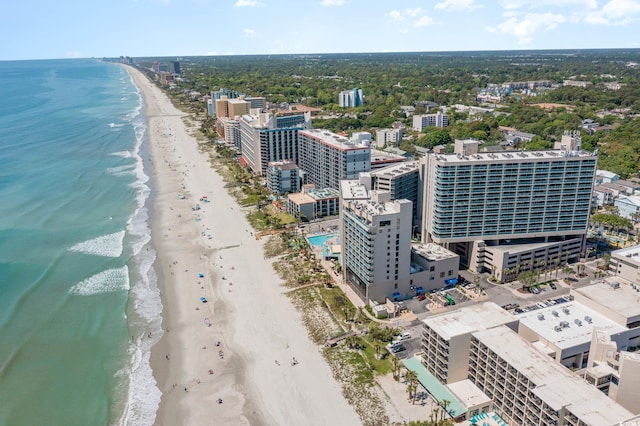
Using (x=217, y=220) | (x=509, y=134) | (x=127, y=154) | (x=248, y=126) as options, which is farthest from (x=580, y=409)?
(x=127, y=154)

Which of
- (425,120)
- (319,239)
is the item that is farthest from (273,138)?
(425,120)

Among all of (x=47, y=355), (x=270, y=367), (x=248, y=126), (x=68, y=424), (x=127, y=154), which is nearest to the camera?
(x=68, y=424)

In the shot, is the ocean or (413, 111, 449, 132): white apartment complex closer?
the ocean

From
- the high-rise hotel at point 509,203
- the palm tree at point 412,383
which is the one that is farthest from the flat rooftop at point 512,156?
the palm tree at point 412,383

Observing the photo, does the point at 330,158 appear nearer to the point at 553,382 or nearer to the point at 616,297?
the point at 616,297

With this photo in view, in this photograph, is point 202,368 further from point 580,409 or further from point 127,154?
point 127,154

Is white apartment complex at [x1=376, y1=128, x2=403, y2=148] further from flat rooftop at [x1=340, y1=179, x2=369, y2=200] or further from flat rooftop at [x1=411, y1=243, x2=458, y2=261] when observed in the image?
flat rooftop at [x1=411, y1=243, x2=458, y2=261]

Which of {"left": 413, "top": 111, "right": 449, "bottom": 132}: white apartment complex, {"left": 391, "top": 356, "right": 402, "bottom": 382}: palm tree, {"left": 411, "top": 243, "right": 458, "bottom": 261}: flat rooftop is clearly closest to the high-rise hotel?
{"left": 411, "top": 243, "right": 458, "bottom": 261}: flat rooftop
